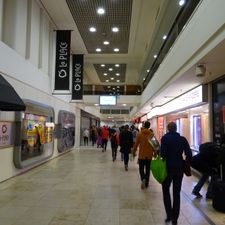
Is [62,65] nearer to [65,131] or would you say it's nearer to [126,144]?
[126,144]

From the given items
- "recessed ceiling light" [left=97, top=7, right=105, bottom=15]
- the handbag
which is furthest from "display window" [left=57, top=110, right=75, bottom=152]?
the handbag

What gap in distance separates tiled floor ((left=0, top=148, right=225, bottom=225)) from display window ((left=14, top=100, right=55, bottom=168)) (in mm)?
817

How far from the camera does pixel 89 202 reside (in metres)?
5.80

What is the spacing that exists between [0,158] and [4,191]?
117cm

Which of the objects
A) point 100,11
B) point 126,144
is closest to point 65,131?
point 126,144

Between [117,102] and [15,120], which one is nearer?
[15,120]

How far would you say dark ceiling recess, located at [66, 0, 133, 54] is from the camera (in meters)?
10.6

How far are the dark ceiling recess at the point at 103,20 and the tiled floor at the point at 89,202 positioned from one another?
599cm

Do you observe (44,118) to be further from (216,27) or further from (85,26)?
(216,27)

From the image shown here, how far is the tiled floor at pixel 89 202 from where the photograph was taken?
4727mm

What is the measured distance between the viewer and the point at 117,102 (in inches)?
828

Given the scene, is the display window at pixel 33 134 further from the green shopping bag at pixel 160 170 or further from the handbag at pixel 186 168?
the handbag at pixel 186 168

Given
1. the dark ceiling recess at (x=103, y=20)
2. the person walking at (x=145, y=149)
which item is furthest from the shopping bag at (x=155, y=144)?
the dark ceiling recess at (x=103, y=20)

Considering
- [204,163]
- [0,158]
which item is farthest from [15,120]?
[204,163]
